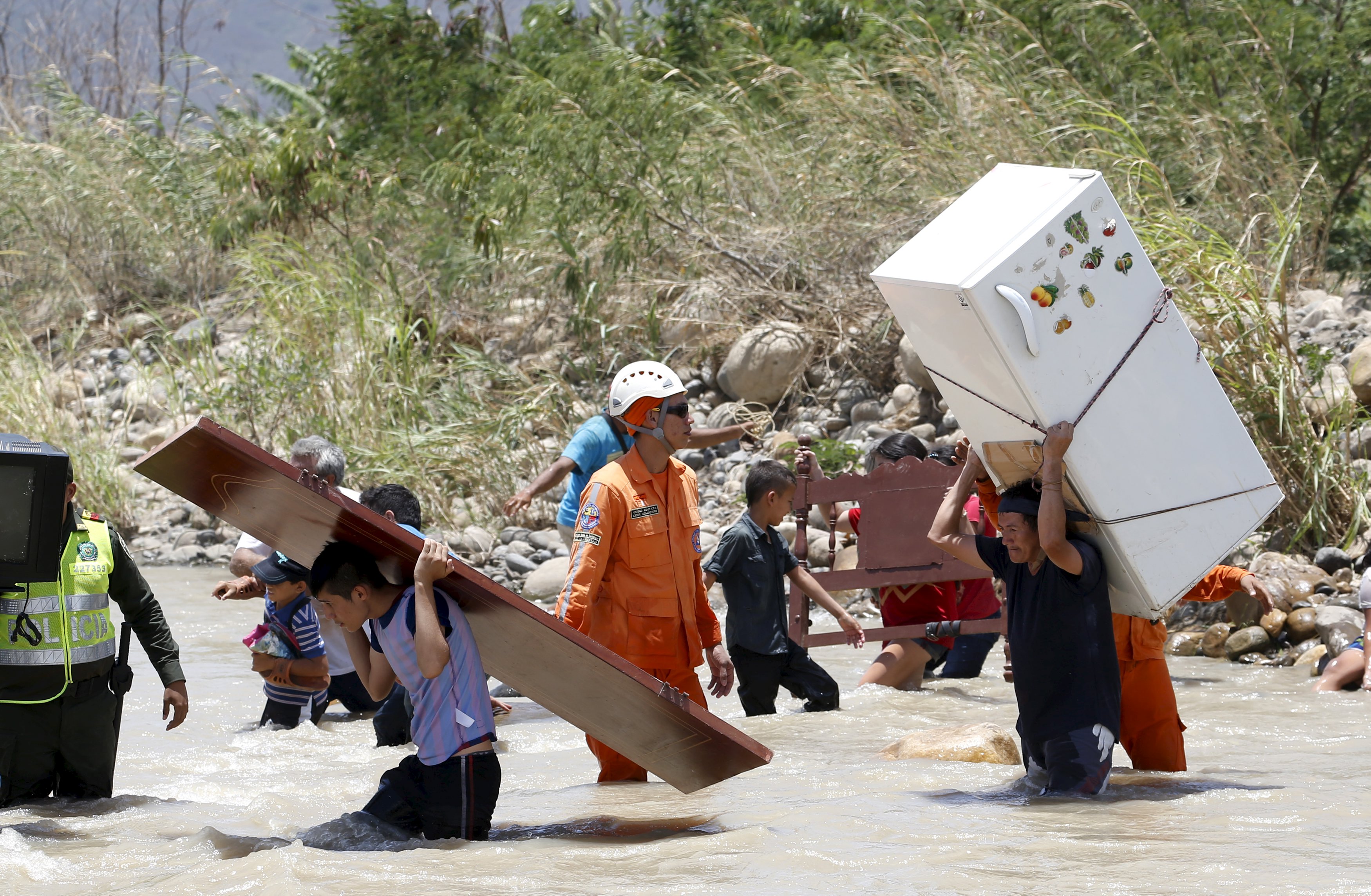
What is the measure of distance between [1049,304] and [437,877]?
2.42 metres

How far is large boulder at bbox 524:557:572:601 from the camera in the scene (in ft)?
35.2

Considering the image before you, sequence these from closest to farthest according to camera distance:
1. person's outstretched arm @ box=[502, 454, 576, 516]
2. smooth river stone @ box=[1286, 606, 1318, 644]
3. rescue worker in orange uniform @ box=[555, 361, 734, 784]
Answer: rescue worker in orange uniform @ box=[555, 361, 734, 784]
person's outstretched arm @ box=[502, 454, 576, 516]
smooth river stone @ box=[1286, 606, 1318, 644]

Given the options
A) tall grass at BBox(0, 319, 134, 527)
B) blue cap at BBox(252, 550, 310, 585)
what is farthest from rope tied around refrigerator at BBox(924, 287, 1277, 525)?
tall grass at BBox(0, 319, 134, 527)

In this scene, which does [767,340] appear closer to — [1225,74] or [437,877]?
[1225,74]

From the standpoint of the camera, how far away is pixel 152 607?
5.36m

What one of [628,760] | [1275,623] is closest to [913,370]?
[1275,623]

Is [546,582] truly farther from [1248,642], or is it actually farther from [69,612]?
[69,612]

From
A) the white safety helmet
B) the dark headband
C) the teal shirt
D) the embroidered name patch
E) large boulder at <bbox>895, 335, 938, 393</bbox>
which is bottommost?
the embroidered name patch

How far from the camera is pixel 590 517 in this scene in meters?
5.02

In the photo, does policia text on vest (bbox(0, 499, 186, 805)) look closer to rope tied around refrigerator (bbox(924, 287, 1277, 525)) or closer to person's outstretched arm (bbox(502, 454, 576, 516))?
person's outstretched arm (bbox(502, 454, 576, 516))

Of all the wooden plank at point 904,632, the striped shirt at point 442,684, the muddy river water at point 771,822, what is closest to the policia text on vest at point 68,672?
the muddy river water at point 771,822

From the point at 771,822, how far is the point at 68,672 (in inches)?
97.7

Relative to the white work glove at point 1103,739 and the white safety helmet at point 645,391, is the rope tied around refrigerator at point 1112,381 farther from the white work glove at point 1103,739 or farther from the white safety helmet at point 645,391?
the white safety helmet at point 645,391

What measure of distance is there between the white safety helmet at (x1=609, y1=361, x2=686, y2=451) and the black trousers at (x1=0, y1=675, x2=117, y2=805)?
2.09 meters
